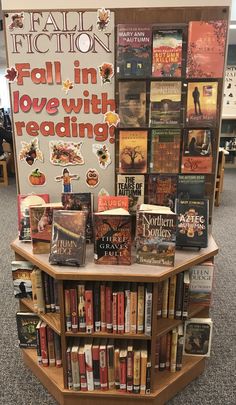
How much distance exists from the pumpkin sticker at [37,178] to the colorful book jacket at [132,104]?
1.77ft

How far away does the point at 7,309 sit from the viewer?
2693 mm

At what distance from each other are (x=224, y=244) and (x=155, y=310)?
2.53 m

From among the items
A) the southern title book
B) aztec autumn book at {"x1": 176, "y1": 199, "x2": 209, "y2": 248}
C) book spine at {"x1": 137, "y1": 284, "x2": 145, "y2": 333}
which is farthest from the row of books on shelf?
the southern title book

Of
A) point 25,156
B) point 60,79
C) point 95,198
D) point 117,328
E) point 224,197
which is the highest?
point 60,79

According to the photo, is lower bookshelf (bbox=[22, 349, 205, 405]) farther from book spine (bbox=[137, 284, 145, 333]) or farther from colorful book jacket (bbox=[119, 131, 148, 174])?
colorful book jacket (bbox=[119, 131, 148, 174])

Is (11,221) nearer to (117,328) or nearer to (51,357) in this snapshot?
(51,357)

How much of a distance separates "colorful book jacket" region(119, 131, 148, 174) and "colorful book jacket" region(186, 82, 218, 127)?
0.87ft

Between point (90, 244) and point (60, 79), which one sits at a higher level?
point (60, 79)

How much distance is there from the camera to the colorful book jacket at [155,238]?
5.29 ft

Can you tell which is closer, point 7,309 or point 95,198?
point 95,198

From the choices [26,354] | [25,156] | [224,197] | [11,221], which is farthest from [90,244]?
[224,197]

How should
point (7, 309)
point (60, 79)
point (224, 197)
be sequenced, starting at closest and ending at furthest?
point (60, 79) < point (7, 309) < point (224, 197)

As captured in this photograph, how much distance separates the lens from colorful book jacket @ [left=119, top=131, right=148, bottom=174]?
185cm

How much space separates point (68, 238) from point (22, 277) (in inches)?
17.3
